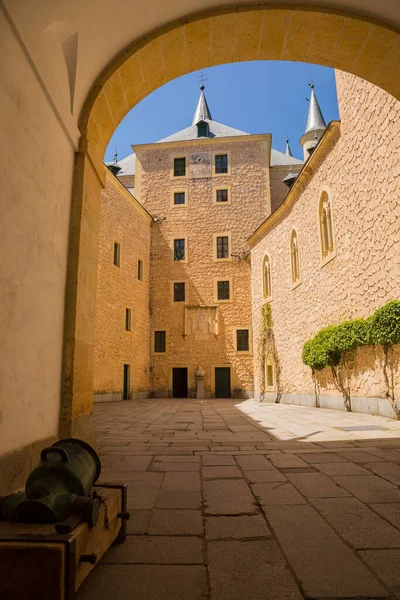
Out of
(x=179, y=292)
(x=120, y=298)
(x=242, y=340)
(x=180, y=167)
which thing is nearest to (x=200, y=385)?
(x=242, y=340)

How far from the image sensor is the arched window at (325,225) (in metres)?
10.7

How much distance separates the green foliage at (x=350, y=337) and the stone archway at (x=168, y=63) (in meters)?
4.31

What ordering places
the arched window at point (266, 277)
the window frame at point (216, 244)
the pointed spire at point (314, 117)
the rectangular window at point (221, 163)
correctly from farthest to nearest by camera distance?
the pointed spire at point (314, 117)
the rectangular window at point (221, 163)
the window frame at point (216, 244)
the arched window at point (266, 277)

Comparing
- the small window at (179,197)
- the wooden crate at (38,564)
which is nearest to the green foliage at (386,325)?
the wooden crate at (38,564)

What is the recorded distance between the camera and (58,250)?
3.34 meters

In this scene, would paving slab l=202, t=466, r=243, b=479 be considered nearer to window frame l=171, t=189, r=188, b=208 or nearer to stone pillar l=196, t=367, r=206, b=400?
stone pillar l=196, t=367, r=206, b=400

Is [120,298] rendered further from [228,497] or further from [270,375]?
[228,497]

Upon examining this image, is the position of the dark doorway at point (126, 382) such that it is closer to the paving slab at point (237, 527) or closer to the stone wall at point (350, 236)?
the stone wall at point (350, 236)

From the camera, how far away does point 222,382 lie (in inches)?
746

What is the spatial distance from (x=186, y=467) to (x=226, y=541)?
164 cm

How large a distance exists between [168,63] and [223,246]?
52.0ft

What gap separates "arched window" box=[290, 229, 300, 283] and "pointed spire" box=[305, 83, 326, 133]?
17895 millimetres

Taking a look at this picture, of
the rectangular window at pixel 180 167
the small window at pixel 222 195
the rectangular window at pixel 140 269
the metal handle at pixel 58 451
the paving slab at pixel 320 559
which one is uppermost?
the rectangular window at pixel 180 167

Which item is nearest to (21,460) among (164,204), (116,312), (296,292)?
(296,292)
